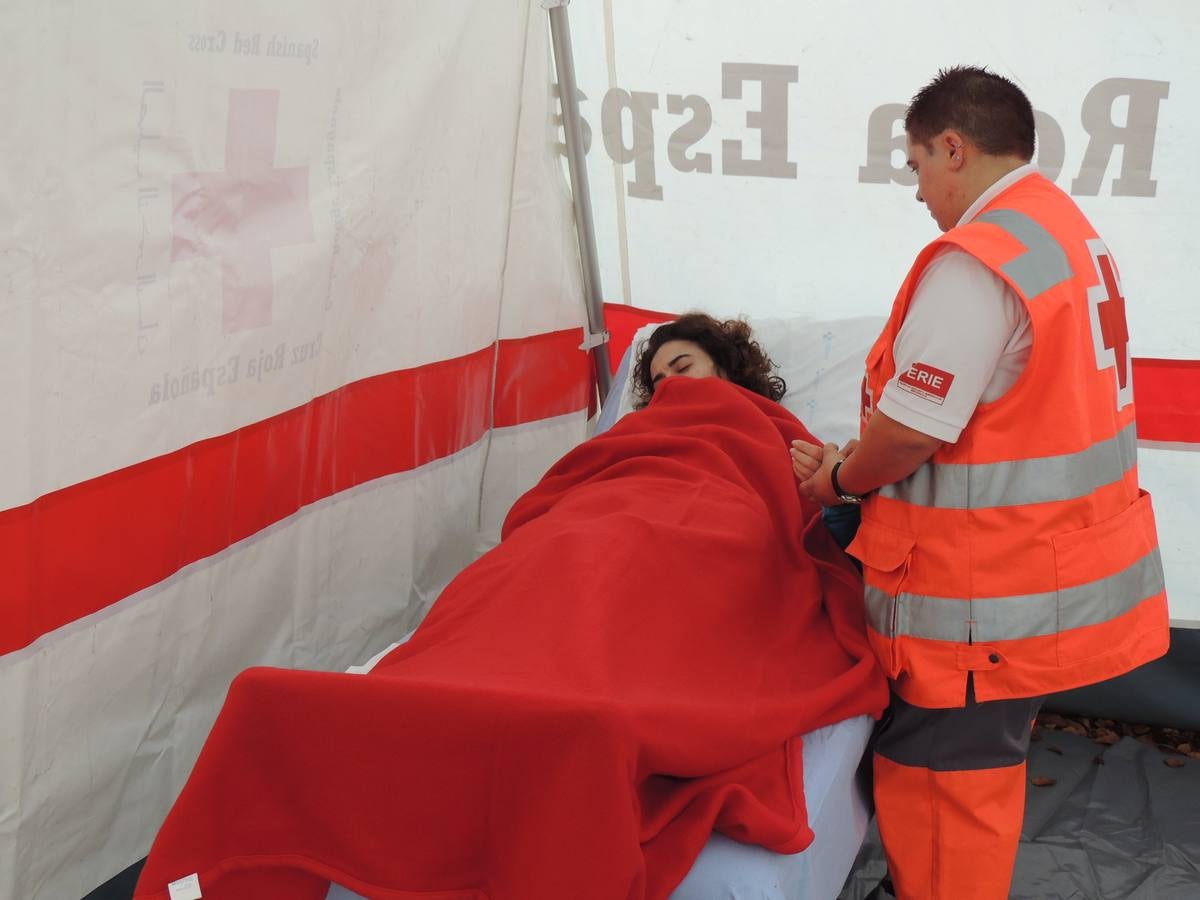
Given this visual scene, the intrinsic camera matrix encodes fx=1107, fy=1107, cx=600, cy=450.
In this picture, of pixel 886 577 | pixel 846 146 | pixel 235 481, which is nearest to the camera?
pixel 886 577

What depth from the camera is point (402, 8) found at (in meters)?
2.17

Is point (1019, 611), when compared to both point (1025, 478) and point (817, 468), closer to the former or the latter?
point (1025, 478)

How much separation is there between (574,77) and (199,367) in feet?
4.25

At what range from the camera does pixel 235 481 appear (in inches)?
75.6

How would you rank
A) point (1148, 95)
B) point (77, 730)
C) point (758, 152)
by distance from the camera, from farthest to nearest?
point (758, 152)
point (1148, 95)
point (77, 730)

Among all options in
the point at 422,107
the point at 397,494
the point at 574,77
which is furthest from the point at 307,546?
the point at 574,77

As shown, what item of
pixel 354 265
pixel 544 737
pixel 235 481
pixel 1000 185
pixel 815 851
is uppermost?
pixel 1000 185

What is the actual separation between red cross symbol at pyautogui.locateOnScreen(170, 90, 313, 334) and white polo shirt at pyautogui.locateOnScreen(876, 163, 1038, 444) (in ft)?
3.54

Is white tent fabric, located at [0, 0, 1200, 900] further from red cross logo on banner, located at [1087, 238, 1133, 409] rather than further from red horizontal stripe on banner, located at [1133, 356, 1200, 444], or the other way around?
red cross logo on banner, located at [1087, 238, 1133, 409]

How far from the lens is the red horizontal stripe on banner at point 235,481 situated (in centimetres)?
156

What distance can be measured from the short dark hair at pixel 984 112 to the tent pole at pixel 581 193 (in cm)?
129

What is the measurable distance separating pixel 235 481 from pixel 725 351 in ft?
3.89

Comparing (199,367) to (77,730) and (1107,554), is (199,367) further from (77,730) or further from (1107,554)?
(1107,554)

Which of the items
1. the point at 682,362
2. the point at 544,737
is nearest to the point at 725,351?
the point at 682,362
